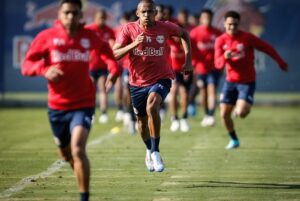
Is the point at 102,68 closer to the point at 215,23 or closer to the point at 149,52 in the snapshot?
the point at 215,23

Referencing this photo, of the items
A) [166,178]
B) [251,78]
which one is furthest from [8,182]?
[251,78]

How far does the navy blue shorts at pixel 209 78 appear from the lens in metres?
22.9

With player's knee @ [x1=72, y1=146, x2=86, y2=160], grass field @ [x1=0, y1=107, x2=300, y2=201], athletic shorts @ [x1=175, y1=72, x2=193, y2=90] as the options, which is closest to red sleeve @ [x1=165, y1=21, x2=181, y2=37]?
grass field @ [x1=0, y1=107, x2=300, y2=201]

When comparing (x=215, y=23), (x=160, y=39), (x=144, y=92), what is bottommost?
(x=215, y=23)

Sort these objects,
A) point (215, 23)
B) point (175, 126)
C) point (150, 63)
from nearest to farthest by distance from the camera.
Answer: point (150, 63) < point (175, 126) < point (215, 23)

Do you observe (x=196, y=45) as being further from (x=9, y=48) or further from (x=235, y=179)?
(x=235, y=179)

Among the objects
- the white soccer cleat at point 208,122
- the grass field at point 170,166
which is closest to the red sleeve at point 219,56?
the grass field at point 170,166

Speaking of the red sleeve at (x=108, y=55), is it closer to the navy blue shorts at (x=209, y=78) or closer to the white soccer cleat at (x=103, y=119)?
the navy blue shorts at (x=209, y=78)

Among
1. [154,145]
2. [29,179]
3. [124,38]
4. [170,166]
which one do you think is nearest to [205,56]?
[170,166]

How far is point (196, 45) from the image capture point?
22.9 m

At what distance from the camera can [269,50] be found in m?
16.0

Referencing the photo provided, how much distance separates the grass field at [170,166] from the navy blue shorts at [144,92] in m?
0.85

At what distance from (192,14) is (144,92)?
15921mm

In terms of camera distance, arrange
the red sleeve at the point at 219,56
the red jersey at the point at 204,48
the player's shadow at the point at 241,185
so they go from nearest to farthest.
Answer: the player's shadow at the point at 241,185 → the red sleeve at the point at 219,56 → the red jersey at the point at 204,48
